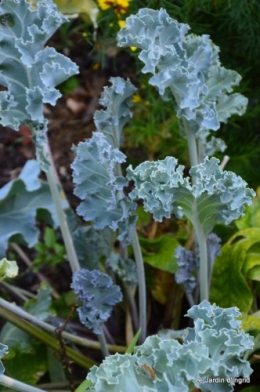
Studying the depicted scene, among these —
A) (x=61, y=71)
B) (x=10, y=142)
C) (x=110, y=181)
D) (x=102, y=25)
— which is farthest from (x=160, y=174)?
(x=10, y=142)

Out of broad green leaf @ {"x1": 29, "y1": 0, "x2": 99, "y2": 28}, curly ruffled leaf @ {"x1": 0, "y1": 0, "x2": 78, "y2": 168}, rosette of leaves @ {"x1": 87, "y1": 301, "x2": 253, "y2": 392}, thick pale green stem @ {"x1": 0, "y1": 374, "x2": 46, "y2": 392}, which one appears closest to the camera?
rosette of leaves @ {"x1": 87, "y1": 301, "x2": 253, "y2": 392}

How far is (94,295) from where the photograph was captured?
116cm

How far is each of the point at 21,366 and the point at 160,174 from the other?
60 centimetres

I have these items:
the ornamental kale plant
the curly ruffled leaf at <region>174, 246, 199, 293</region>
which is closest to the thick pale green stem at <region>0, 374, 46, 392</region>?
the ornamental kale plant

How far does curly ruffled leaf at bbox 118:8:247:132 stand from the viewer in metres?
1.05

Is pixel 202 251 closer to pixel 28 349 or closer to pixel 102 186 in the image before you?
pixel 102 186

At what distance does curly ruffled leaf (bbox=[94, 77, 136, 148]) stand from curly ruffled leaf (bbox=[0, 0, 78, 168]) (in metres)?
0.09

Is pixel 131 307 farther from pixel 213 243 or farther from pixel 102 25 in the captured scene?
pixel 102 25

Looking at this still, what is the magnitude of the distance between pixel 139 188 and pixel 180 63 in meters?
0.24

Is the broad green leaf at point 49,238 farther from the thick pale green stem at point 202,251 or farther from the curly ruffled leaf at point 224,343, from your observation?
the curly ruffled leaf at point 224,343

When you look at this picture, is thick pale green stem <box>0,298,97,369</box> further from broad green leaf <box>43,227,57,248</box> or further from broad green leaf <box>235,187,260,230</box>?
broad green leaf <box>43,227,57,248</box>

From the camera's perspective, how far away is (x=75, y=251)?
1.31 m

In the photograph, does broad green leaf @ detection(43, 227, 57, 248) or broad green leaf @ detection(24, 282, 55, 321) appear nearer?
broad green leaf @ detection(24, 282, 55, 321)

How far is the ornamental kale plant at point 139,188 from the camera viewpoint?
87cm
